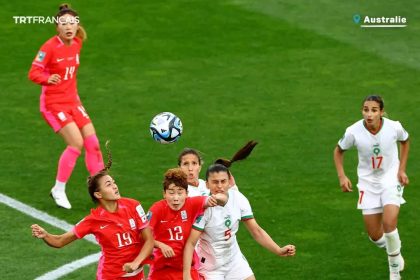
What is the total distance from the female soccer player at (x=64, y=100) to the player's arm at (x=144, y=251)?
13.5ft

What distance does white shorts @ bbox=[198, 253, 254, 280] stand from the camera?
37.6 feet

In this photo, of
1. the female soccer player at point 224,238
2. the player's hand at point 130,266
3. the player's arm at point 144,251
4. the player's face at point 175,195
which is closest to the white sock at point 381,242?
the female soccer player at point 224,238

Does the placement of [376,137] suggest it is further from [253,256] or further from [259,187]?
[259,187]

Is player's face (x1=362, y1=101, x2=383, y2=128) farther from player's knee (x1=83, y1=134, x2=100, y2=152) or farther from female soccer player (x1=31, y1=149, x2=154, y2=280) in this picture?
player's knee (x1=83, y1=134, x2=100, y2=152)

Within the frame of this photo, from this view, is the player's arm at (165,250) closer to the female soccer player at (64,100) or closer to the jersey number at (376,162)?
the jersey number at (376,162)

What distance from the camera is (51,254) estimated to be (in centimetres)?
1362

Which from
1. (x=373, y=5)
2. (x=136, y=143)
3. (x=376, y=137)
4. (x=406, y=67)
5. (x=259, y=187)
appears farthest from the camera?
(x=373, y=5)

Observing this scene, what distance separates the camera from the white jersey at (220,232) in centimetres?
1139

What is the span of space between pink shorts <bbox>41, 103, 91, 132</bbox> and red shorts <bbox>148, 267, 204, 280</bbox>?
4334mm

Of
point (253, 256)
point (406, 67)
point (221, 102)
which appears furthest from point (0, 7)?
point (253, 256)

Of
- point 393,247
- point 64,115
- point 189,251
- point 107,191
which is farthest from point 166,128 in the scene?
point 393,247

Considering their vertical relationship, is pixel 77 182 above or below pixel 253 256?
above

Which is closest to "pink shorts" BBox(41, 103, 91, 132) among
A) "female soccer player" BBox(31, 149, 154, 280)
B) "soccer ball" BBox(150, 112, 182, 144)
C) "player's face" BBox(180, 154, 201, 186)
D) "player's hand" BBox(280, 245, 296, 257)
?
"soccer ball" BBox(150, 112, 182, 144)

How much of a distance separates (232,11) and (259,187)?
7.90 meters
